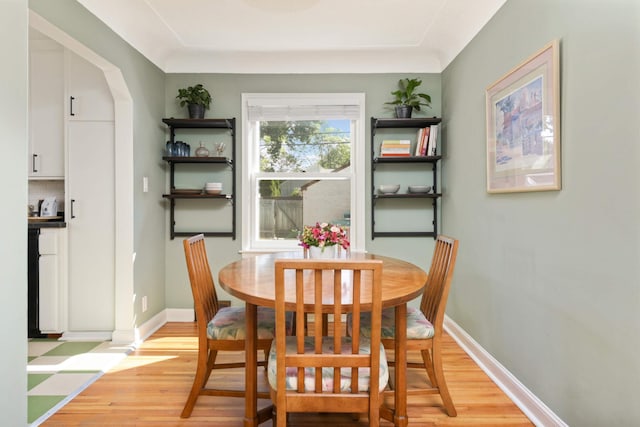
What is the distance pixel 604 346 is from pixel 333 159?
8.28 feet

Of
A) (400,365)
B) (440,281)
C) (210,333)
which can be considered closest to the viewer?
(400,365)

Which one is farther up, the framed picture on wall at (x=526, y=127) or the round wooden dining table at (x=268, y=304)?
the framed picture on wall at (x=526, y=127)

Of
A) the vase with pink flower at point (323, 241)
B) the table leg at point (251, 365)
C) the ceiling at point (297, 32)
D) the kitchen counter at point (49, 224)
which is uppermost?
the ceiling at point (297, 32)

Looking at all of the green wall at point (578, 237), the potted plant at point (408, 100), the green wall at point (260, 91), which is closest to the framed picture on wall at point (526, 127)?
the green wall at point (578, 237)

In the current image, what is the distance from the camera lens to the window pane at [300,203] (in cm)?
354

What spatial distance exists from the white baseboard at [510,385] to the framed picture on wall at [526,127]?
1080 millimetres

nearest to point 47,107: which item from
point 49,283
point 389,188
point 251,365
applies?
point 49,283

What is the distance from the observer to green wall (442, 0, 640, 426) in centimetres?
135

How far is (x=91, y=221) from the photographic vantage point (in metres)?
2.90

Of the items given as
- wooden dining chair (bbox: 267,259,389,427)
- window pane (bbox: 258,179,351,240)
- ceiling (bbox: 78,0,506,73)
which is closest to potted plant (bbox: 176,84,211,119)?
ceiling (bbox: 78,0,506,73)

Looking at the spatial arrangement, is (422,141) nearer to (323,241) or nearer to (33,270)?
(323,241)

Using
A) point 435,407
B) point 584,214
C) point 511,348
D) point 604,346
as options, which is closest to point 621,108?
point 584,214

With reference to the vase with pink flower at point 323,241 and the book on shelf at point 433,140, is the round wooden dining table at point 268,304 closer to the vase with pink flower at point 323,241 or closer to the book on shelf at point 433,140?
the vase with pink flower at point 323,241

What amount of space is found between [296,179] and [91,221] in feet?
5.72
